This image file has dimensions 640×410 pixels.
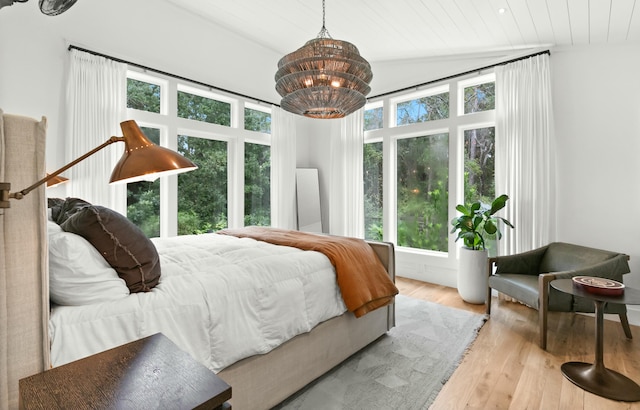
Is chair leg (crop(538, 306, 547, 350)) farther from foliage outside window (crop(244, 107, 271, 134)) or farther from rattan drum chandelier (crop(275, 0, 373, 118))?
foliage outside window (crop(244, 107, 271, 134))

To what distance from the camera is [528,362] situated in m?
2.25

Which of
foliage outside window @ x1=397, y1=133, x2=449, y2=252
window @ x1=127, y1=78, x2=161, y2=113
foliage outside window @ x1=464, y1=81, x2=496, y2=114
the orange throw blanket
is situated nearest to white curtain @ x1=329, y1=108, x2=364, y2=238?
foliage outside window @ x1=397, y1=133, x2=449, y2=252

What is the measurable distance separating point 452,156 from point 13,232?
4219 millimetres

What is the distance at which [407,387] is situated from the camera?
1976 mm

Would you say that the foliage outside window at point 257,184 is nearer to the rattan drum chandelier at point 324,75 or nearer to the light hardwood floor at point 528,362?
the rattan drum chandelier at point 324,75

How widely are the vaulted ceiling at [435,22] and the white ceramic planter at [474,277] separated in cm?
232

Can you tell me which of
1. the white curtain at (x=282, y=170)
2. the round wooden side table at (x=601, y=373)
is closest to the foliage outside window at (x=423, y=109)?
the white curtain at (x=282, y=170)

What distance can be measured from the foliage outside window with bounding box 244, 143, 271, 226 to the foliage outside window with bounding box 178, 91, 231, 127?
1.76 feet

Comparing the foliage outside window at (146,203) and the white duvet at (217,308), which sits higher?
the foliage outside window at (146,203)

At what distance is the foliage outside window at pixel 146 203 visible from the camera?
348 cm

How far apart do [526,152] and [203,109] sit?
3.96m

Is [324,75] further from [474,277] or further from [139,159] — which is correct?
[474,277]

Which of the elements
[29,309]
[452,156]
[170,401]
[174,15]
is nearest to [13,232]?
[29,309]

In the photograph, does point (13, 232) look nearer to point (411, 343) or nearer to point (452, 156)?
point (411, 343)
